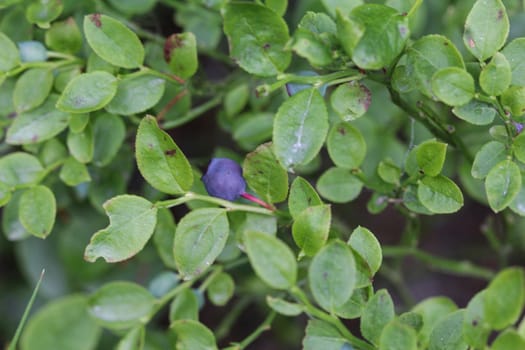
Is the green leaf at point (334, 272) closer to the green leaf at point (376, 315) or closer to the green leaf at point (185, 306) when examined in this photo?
the green leaf at point (376, 315)

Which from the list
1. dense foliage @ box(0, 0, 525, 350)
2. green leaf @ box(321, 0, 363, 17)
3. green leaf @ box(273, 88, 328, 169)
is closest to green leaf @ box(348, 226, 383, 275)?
dense foliage @ box(0, 0, 525, 350)

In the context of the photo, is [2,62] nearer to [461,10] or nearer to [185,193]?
[185,193]

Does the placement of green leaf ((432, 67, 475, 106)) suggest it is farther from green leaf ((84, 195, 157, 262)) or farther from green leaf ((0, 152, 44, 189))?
green leaf ((0, 152, 44, 189))

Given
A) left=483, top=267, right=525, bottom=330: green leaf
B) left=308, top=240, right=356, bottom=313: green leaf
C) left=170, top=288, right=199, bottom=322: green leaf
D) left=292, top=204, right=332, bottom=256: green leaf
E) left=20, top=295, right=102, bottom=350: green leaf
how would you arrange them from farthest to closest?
left=20, top=295, right=102, bottom=350: green leaf < left=170, top=288, right=199, bottom=322: green leaf < left=292, top=204, right=332, bottom=256: green leaf < left=308, top=240, right=356, bottom=313: green leaf < left=483, top=267, right=525, bottom=330: green leaf

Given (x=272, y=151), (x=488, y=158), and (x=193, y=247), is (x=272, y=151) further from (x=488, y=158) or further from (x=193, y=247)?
(x=488, y=158)

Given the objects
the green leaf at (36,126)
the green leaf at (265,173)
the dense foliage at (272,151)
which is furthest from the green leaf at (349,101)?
the green leaf at (36,126)
